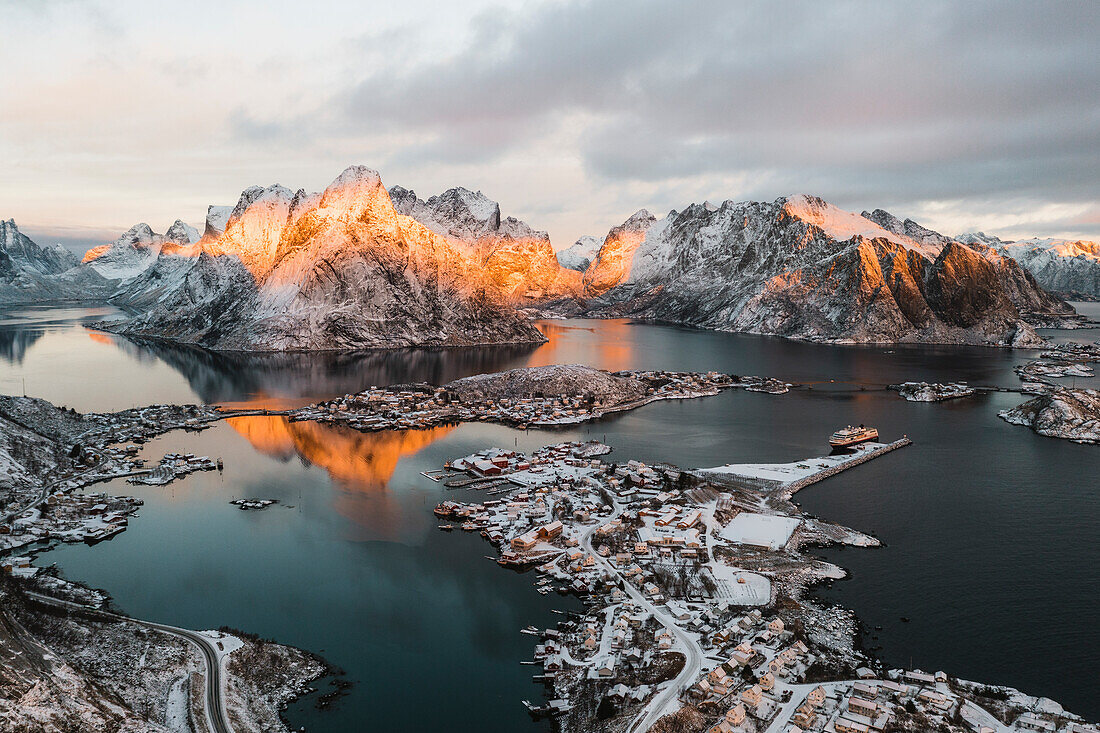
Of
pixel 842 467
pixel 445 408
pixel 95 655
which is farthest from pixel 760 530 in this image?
pixel 445 408

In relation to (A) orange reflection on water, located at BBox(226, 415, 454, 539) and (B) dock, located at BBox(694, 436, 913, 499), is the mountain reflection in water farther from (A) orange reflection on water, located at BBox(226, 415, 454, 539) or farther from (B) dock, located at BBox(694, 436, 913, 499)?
(B) dock, located at BBox(694, 436, 913, 499)

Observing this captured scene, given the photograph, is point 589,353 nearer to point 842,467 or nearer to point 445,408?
point 445,408

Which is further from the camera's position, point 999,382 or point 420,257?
point 420,257

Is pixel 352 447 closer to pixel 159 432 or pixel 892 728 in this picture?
pixel 159 432

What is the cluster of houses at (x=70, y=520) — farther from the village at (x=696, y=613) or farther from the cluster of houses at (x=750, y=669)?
the cluster of houses at (x=750, y=669)

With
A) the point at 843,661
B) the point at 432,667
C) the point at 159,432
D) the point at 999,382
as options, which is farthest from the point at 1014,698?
the point at 999,382

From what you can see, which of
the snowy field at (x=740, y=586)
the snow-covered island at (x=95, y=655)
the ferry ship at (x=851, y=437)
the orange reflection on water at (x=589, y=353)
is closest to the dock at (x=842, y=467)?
the ferry ship at (x=851, y=437)
